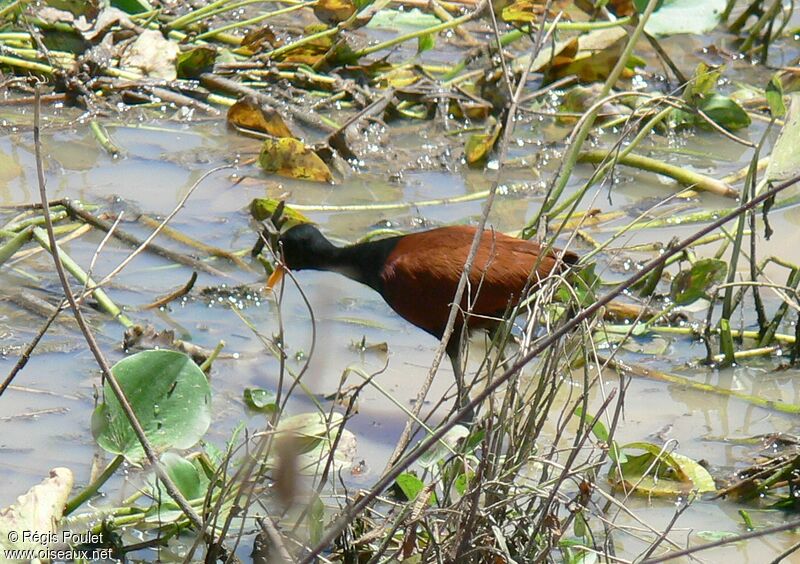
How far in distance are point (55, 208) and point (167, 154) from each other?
2.75 ft

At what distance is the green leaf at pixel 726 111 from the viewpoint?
5203 mm

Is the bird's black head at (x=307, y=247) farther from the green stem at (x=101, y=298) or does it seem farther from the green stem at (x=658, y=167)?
the green stem at (x=658, y=167)

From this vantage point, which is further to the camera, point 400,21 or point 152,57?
point 400,21

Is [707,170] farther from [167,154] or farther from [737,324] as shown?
[167,154]

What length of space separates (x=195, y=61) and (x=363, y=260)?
77.7 inches

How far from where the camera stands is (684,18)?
5418mm

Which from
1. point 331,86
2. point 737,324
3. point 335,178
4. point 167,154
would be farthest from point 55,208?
point 737,324

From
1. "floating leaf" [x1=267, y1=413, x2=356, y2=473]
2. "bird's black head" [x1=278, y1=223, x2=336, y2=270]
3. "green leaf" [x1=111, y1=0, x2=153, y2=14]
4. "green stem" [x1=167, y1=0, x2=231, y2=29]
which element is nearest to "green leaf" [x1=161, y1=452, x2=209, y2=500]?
"floating leaf" [x1=267, y1=413, x2=356, y2=473]

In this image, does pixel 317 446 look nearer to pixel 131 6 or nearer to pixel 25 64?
pixel 25 64

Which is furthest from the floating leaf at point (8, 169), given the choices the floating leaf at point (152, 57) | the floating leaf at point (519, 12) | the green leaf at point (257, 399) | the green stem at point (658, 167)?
the green stem at point (658, 167)

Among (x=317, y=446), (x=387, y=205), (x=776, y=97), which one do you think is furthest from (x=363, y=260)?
(x=317, y=446)

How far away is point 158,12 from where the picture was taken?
5.81m

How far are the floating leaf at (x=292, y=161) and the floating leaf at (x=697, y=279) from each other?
1673 millimetres

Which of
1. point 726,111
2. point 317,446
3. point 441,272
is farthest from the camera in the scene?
point 726,111
